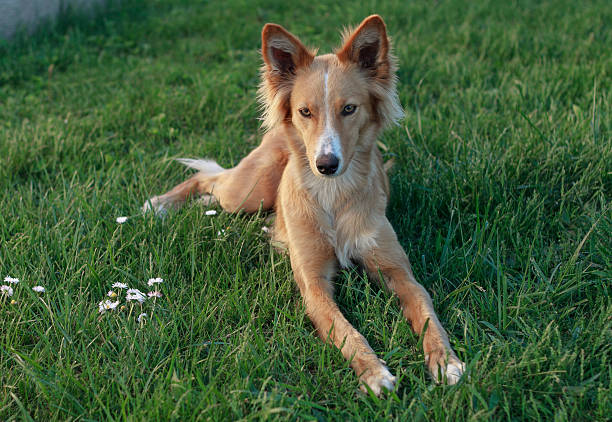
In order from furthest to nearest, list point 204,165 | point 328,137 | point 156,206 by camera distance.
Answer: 1. point 204,165
2. point 156,206
3. point 328,137

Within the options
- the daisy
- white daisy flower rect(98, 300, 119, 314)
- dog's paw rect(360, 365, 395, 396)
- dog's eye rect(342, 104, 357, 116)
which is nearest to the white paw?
dog's paw rect(360, 365, 395, 396)

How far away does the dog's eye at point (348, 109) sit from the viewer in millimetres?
2945

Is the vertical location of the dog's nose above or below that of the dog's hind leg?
above

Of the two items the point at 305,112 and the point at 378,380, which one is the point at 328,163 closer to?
the point at 305,112

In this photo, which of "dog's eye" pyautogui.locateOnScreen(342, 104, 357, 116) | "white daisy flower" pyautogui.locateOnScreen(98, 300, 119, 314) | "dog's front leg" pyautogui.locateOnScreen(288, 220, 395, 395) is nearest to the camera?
"dog's front leg" pyautogui.locateOnScreen(288, 220, 395, 395)

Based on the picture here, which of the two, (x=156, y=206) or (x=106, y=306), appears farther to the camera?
(x=156, y=206)

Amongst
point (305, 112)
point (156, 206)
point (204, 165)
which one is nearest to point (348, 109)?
point (305, 112)

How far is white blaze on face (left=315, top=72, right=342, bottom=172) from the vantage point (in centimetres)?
278

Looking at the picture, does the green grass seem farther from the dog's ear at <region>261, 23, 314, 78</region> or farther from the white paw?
the dog's ear at <region>261, 23, 314, 78</region>

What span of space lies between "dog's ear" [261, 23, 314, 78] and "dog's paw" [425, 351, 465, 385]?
1.66 m

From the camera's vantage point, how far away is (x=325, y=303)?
280 centimetres

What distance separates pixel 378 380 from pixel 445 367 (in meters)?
0.28

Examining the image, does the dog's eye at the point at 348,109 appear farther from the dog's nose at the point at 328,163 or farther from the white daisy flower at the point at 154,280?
the white daisy flower at the point at 154,280

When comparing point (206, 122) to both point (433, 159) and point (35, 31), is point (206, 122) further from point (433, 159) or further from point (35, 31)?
point (35, 31)
